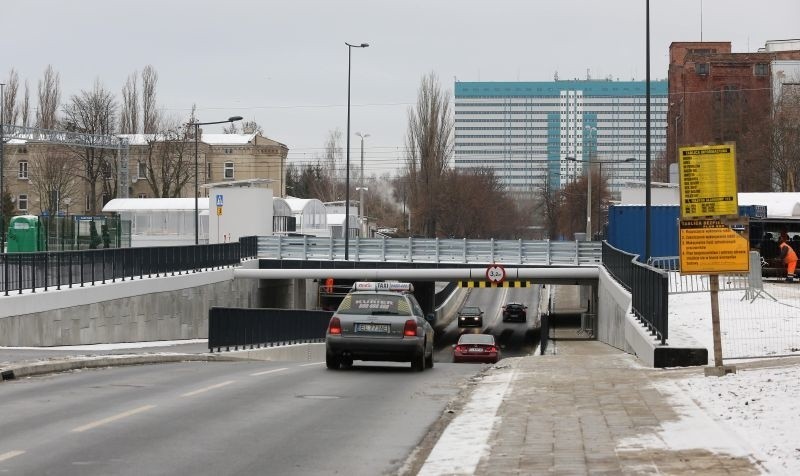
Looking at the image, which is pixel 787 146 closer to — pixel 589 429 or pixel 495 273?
pixel 495 273

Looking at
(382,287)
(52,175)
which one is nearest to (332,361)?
(382,287)

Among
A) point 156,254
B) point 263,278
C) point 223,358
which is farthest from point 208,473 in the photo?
point 263,278

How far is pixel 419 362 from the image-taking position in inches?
790

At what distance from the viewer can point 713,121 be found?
97125 mm

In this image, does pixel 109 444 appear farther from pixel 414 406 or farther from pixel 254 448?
pixel 414 406

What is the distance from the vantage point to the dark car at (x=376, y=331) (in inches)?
769

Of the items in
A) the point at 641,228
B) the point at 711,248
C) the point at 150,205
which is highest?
the point at 150,205

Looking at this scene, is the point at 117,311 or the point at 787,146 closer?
the point at 117,311

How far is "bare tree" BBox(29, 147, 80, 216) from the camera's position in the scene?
9156 cm

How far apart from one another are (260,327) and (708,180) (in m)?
21.5

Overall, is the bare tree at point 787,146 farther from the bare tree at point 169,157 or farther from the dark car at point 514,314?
the bare tree at point 169,157

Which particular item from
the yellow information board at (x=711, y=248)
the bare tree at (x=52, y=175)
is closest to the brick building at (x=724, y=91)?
the bare tree at (x=52, y=175)

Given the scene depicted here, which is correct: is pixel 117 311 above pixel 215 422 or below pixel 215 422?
below

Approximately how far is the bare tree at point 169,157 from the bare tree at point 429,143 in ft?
69.7
